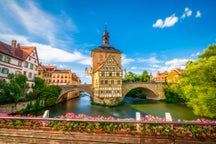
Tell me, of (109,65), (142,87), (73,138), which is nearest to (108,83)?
(109,65)

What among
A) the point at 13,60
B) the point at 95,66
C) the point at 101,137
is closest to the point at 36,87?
the point at 13,60

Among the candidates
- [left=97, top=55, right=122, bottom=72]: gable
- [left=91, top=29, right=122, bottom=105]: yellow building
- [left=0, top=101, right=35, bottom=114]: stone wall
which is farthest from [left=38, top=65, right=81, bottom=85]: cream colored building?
[left=0, top=101, right=35, bottom=114]: stone wall

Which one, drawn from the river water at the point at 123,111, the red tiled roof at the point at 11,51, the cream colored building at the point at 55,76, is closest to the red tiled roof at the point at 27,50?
the red tiled roof at the point at 11,51

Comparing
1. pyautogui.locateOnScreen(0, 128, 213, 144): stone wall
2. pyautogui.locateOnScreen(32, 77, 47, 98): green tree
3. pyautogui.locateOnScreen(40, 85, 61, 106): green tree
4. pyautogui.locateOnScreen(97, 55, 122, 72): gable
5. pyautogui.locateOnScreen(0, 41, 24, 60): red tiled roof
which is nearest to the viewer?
pyautogui.locateOnScreen(0, 128, 213, 144): stone wall

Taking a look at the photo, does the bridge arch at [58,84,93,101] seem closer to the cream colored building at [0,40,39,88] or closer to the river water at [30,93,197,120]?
the river water at [30,93,197,120]

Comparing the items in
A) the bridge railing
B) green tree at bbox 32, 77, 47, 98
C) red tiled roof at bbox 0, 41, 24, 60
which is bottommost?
the bridge railing

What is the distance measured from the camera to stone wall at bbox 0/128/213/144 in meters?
4.39

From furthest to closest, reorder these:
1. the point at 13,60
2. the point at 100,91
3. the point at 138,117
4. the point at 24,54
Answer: the point at 100,91 < the point at 24,54 < the point at 13,60 < the point at 138,117

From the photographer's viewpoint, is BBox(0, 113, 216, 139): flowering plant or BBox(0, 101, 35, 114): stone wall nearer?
BBox(0, 113, 216, 139): flowering plant

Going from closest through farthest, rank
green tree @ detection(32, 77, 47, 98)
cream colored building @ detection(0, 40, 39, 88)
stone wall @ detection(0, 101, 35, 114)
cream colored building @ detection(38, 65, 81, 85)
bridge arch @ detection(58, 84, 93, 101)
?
stone wall @ detection(0, 101, 35, 114)
cream colored building @ detection(0, 40, 39, 88)
green tree @ detection(32, 77, 47, 98)
bridge arch @ detection(58, 84, 93, 101)
cream colored building @ detection(38, 65, 81, 85)

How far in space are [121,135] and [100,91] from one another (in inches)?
956

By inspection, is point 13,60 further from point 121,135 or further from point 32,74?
point 121,135

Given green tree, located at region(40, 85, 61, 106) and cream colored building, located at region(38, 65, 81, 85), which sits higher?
cream colored building, located at region(38, 65, 81, 85)

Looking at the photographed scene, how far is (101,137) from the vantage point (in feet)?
15.1
